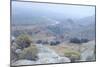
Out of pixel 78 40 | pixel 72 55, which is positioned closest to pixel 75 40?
pixel 78 40

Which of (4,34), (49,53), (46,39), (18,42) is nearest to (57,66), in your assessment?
(49,53)

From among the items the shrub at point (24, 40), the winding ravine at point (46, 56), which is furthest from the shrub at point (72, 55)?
the shrub at point (24, 40)

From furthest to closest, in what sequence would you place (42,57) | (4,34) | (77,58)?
(77,58)
(42,57)
(4,34)

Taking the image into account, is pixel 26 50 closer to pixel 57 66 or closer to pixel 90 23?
pixel 57 66

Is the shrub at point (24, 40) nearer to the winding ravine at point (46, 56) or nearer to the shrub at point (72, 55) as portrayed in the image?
the winding ravine at point (46, 56)

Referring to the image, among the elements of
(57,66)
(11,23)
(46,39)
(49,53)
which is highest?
(11,23)

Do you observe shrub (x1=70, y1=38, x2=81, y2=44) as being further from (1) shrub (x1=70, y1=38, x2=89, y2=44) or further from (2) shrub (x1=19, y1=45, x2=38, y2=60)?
(2) shrub (x1=19, y1=45, x2=38, y2=60)

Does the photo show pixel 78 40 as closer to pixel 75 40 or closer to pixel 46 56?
pixel 75 40
